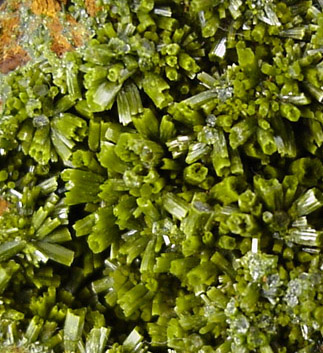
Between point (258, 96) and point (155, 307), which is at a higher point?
point (258, 96)

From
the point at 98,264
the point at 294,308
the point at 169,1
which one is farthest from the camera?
the point at 98,264

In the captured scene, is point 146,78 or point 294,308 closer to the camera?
point 294,308

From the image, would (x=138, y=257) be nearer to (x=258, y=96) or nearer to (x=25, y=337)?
(x=25, y=337)

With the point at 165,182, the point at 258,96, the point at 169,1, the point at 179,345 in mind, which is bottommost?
the point at 179,345

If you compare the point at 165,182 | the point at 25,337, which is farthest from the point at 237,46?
the point at 25,337

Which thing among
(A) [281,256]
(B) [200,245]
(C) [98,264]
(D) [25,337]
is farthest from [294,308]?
(D) [25,337]

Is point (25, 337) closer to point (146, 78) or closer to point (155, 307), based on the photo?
point (155, 307)

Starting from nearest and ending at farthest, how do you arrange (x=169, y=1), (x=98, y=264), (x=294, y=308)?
(x=294, y=308)
(x=169, y=1)
(x=98, y=264)
